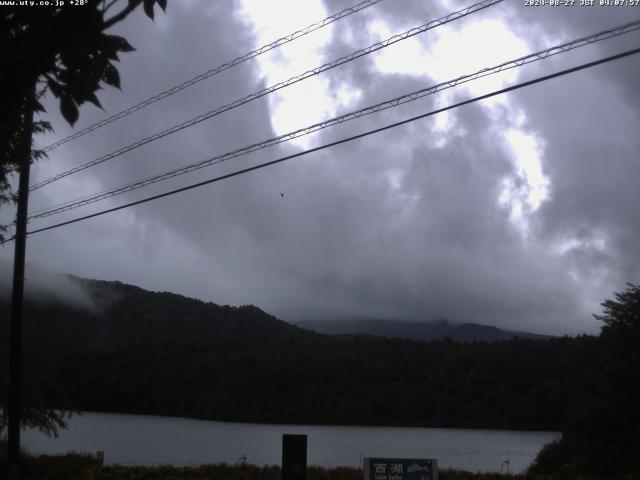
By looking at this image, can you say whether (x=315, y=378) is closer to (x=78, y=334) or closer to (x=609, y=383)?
(x=78, y=334)

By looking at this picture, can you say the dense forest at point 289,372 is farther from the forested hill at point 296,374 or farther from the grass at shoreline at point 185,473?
the grass at shoreline at point 185,473

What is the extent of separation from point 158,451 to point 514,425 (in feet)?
94.1

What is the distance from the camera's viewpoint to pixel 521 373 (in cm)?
5941

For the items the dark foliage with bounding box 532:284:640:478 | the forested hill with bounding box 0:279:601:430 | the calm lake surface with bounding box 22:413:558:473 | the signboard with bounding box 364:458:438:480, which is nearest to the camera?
the signboard with bounding box 364:458:438:480

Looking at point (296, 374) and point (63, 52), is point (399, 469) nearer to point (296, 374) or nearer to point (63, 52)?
point (63, 52)

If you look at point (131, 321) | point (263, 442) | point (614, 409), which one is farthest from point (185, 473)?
point (131, 321)

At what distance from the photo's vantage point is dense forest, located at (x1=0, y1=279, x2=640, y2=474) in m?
52.6

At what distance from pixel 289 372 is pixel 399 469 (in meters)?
54.8

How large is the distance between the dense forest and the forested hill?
0.11 meters

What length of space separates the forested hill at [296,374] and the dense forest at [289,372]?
11cm

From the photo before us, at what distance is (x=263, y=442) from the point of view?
46.7m

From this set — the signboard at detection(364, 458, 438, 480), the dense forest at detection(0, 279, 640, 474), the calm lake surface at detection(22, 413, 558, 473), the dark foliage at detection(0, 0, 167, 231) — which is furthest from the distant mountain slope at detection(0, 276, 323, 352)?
the dark foliage at detection(0, 0, 167, 231)

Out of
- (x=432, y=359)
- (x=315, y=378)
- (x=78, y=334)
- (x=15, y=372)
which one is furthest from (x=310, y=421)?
(x=15, y=372)

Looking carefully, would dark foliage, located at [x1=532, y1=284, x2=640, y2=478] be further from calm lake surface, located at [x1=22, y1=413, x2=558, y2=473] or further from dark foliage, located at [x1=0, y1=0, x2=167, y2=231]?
dark foliage, located at [x1=0, y1=0, x2=167, y2=231]
